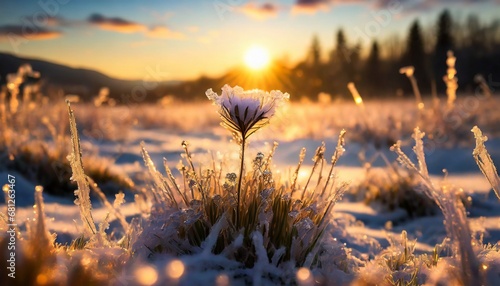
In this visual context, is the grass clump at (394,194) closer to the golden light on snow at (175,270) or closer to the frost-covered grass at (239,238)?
the frost-covered grass at (239,238)

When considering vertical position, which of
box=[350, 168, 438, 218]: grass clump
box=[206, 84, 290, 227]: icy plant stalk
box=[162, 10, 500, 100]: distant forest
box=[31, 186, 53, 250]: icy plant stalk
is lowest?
box=[31, 186, 53, 250]: icy plant stalk

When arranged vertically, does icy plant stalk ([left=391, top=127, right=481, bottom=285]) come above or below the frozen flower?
below

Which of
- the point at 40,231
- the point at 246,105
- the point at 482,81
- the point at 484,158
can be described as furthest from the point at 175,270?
the point at 482,81

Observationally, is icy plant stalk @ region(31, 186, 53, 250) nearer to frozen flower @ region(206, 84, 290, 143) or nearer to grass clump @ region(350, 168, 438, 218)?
frozen flower @ region(206, 84, 290, 143)

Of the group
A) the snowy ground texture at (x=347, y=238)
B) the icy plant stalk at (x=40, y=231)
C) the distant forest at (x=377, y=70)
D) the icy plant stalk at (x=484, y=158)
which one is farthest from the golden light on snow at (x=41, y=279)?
the distant forest at (x=377, y=70)

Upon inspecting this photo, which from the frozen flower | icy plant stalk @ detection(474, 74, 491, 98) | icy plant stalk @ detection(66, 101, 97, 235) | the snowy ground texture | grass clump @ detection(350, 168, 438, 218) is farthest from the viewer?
icy plant stalk @ detection(474, 74, 491, 98)

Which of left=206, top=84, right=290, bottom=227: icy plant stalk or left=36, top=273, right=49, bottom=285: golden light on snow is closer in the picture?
left=36, top=273, right=49, bottom=285: golden light on snow

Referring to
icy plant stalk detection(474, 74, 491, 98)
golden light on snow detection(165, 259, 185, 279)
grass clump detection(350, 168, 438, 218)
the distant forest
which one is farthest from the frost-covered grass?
the distant forest

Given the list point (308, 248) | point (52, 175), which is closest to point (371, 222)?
point (308, 248)

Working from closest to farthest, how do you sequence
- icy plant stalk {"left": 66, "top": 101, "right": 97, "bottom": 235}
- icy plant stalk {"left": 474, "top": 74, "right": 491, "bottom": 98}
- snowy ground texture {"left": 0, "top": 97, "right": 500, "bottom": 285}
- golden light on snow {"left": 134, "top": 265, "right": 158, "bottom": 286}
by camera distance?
golden light on snow {"left": 134, "top": 265, "right": 158, "bottom": 286}, snowy ground texture {"left": 0, "top": 97, "right": 500, "bottom": 285}, icy plant stalk {"left": 66, "top": 101, "right": 97, "bottom": 235}, icy plant stalk {"left": 474, "top": 74, "right": 491, "bottom": 98}
